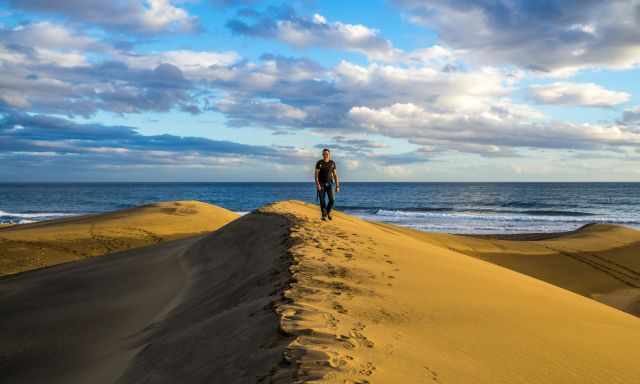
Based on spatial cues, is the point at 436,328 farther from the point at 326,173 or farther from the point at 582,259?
the point at 582,259

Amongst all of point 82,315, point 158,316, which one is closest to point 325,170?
point 158,316

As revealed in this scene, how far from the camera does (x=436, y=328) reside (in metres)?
3.74

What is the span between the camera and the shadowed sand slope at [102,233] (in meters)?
14.1

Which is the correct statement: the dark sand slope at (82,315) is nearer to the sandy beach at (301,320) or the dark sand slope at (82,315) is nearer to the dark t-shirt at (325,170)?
the sandy beach at (301,320)

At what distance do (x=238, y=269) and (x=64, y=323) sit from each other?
2501 mm

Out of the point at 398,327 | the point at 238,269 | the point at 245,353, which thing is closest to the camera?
the point at 245,353

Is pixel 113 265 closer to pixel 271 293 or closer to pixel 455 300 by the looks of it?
pixel 271 293

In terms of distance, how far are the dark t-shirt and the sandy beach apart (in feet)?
4.74

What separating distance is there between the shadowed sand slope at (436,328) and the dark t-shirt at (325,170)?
4186 mm

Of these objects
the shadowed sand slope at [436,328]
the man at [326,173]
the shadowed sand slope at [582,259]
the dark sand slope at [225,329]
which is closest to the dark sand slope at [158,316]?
the dark sand slope at [225,329]

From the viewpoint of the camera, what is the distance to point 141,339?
5.00m

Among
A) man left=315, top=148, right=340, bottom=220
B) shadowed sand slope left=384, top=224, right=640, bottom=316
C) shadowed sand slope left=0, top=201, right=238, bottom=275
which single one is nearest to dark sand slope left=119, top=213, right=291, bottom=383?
man left=315, top=148, right=340, bottom=220

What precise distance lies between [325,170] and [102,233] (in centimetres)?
1175

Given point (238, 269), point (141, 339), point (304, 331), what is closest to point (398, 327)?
point (304, 331)
